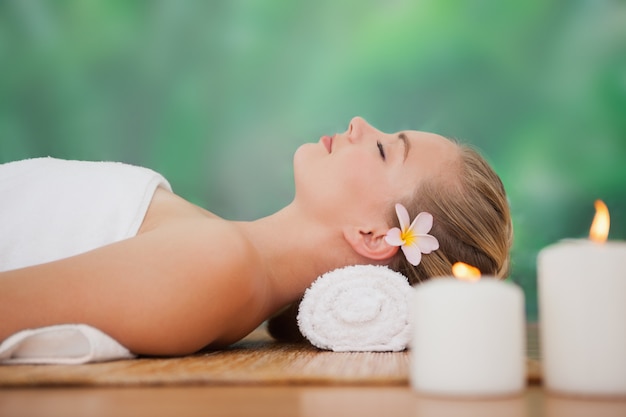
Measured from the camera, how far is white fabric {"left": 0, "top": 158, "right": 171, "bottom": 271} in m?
1.60

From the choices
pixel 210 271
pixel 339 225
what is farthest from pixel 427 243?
pixel 210 271

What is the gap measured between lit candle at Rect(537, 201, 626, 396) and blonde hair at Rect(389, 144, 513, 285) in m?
0.74

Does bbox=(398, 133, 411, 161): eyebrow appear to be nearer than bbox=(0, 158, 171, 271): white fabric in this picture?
No

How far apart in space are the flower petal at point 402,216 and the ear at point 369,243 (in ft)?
0.17

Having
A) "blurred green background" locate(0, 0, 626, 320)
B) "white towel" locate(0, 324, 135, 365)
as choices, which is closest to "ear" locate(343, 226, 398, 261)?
"white towel" locate(0, 324, 135, 365)

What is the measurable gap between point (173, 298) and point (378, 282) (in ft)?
1.56

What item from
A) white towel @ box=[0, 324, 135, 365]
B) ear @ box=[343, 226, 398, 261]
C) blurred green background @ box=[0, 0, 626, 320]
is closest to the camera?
white towel @ box=[0, 324, 135, 365]

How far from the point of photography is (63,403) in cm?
96

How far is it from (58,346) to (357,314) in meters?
0.59

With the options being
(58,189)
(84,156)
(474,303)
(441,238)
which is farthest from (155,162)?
(474,303)

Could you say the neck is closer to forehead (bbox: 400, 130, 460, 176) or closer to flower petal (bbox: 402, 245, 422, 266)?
flower petal (bbox: 402, 245, 422, 266)

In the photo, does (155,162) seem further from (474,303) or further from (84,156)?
(474,303)

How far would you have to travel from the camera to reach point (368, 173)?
1.70 m

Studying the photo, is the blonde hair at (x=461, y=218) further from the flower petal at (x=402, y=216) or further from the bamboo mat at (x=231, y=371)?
the bamboo mat at (x=231, y=371)
